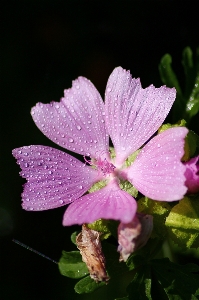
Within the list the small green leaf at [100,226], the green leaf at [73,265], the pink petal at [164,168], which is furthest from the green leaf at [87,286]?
the pink petal at [164,168]

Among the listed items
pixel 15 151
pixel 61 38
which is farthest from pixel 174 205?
pixel 61 38

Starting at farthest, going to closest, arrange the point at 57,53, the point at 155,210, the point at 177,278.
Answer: the point at 57,53, the point at 177,278, the point at 155,210

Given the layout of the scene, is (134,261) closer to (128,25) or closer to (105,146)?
(105,146)

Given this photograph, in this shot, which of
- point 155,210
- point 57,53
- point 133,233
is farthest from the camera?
point 57,53

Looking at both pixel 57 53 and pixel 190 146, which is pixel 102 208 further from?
pixel 57 53

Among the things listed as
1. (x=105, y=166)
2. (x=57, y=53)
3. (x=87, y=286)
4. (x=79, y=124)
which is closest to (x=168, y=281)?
(x=87, y=286)

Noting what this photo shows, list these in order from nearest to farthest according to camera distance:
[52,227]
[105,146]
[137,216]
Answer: [137,216] < [105,146] < [52,227]
